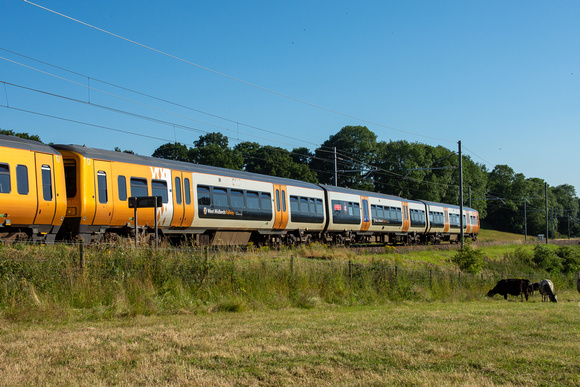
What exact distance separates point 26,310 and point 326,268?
827cm

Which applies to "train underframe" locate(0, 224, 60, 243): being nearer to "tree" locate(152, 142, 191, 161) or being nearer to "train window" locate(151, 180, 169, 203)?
"train window" locate(151, 180, 169, 203)

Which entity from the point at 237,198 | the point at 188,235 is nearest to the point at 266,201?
the point at 237,198

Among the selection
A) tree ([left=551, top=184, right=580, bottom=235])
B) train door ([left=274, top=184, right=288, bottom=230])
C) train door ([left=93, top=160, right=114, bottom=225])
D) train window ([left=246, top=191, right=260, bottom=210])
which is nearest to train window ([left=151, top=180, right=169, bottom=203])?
train door ([left=93, top=160, right=114, bottom=225])

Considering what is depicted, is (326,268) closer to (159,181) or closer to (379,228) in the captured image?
(159,181)

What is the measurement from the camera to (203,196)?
67.3 feet

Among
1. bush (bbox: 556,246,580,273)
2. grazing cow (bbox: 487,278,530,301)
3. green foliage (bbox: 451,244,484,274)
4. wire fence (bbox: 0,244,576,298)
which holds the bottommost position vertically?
bush (bbox: 556,246,580,273)

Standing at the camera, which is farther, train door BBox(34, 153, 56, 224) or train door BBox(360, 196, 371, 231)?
train door BBox(360, 196, 371, 231)

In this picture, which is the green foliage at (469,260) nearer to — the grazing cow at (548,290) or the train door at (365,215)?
the grazing cow at (548,290)

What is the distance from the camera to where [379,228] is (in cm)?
3525

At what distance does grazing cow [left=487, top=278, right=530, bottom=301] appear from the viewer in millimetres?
20859

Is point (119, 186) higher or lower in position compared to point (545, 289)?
higher

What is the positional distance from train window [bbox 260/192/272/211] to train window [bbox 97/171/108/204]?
8565 millimetres

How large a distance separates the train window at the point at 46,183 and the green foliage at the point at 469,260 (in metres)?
18.7

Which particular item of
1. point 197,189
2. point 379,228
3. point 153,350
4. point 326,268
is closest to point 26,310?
point 153,350
